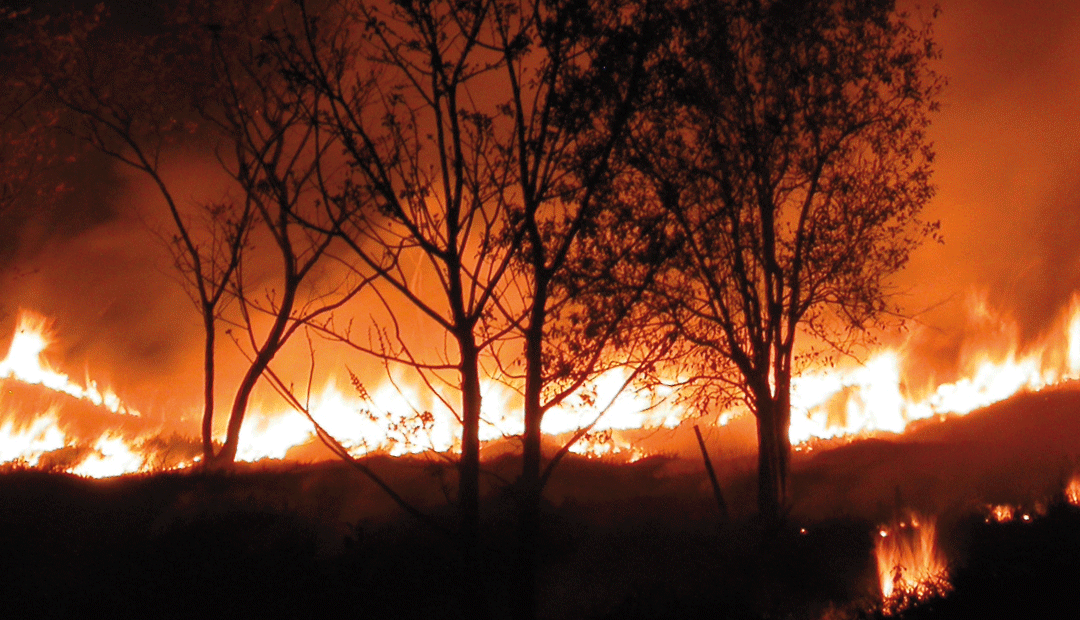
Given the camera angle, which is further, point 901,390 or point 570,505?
point 901,390

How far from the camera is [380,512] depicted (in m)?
14.0

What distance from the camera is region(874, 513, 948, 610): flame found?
1030 cm

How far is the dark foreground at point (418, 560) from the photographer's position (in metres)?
10.4

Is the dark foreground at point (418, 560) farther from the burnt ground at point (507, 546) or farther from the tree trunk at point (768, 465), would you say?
the tree trunk at point (768, 465)

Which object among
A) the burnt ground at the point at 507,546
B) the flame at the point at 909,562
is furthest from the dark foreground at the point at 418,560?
the flame at the point at 909,562

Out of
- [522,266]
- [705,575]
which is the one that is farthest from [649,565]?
[522,266]

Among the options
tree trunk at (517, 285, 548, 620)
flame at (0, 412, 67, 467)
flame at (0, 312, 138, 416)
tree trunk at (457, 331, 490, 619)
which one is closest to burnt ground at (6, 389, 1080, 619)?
tree trunk at (517, 285, 548, 620)

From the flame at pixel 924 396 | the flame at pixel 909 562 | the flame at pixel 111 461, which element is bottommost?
the flame at pixel 909 562

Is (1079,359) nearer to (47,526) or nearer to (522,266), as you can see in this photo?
(522,266)

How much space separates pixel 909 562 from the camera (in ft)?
38.1

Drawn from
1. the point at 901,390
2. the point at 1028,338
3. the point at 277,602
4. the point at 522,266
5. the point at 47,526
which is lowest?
the point at 277,602

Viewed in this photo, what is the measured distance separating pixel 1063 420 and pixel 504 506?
13.5 metres

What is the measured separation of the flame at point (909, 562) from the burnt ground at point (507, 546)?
0.67ft

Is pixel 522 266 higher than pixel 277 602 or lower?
higher
